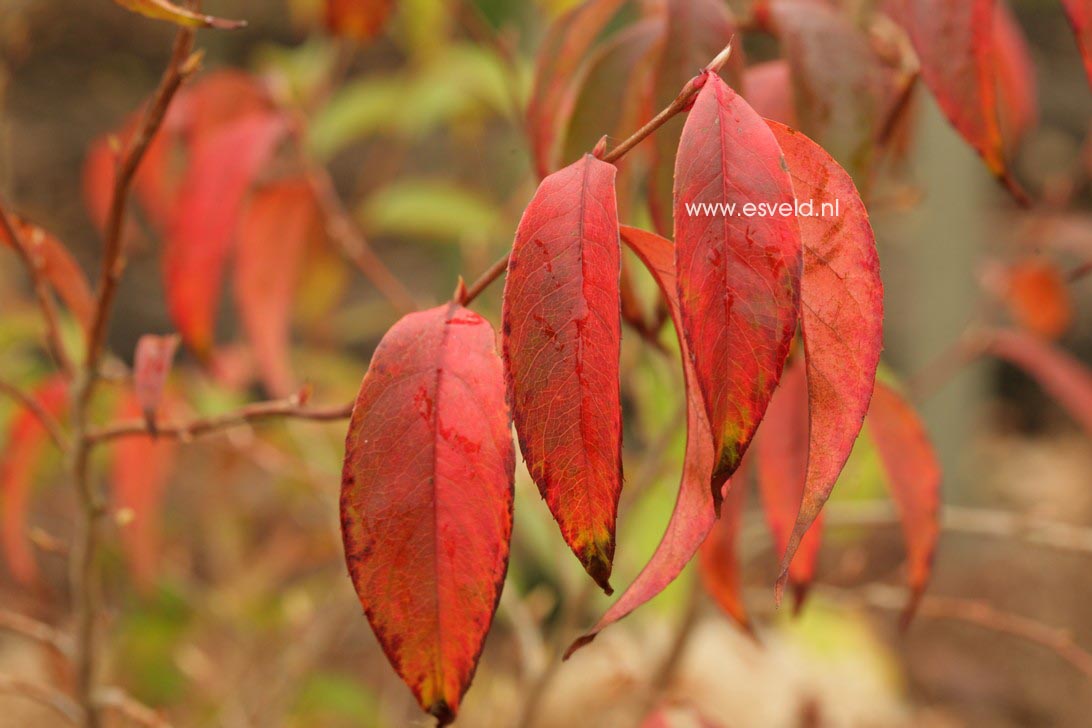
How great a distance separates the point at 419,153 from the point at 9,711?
1.50m

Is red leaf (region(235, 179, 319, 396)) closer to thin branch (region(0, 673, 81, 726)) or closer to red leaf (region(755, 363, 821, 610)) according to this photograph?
thin branch (region(0, 673, 81, 726))

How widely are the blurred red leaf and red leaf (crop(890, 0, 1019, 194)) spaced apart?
34 cm

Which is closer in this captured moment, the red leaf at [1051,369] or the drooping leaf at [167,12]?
the drooping leaf at [167,12]

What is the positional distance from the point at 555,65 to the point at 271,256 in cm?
25

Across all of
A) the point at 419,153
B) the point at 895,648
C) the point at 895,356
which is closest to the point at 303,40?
the point at 419,153

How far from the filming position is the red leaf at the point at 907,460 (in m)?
0.39

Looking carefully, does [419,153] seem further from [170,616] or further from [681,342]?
[681,342]

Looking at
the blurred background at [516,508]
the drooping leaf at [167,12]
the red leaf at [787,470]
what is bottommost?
the blurred background at [516,508]

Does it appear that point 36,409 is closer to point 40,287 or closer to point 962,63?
point 40,287

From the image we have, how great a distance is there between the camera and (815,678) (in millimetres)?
1152

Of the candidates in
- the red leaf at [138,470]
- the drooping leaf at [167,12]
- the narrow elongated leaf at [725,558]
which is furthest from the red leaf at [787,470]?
the red leaf at [138,470]

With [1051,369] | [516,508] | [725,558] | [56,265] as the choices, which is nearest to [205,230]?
[56,265]

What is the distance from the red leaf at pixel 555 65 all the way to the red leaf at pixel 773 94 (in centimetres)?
6

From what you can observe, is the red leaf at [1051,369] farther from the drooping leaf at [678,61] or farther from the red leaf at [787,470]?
the drooping leaf at [678,61]
